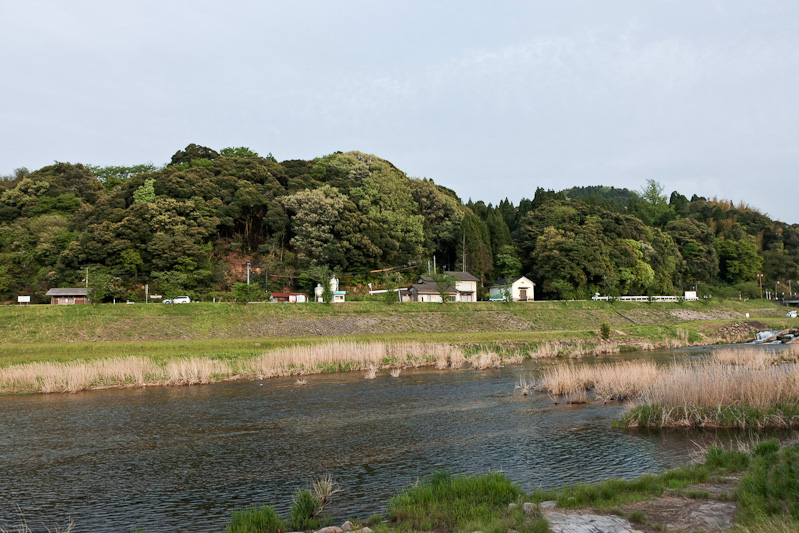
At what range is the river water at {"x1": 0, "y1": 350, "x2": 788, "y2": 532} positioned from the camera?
36.6 feet

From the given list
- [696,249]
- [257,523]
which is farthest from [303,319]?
[696,249]

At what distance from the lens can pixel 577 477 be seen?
38.5 ft

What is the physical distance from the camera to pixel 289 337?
44.3 meters

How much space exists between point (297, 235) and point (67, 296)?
2860 cm

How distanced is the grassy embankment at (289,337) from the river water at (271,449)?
159 inches

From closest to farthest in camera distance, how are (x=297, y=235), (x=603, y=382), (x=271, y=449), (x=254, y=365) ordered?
(x=271, y=449)
(x=603, y=382)
(x=254, y=365)
(x=297, y=235)

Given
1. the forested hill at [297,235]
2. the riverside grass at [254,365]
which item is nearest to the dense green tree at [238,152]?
the forested hill at [297,235]

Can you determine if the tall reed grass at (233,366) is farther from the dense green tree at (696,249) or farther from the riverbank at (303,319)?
the dense green tree at (696,249)

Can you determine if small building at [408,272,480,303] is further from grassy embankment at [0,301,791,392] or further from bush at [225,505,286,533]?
bush at [225,505,286,533]

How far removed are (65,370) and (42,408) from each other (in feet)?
16.2

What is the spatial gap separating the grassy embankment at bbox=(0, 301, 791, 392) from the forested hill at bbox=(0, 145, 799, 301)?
1032 cm

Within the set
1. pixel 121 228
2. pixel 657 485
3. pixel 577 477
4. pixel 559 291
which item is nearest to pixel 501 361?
pixel 577 477

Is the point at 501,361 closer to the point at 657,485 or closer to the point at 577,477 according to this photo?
the point at 577,477

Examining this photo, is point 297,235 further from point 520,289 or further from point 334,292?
point 520,289
